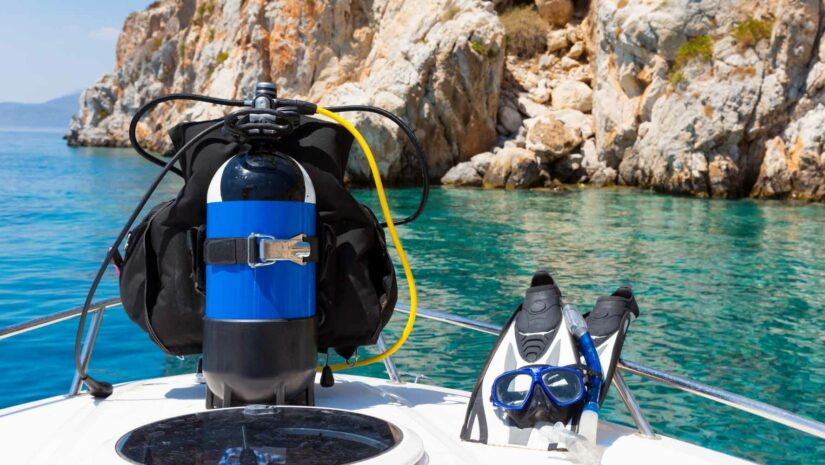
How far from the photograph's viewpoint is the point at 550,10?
3303cm

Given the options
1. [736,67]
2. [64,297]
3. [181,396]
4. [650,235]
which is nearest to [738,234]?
[650,235]

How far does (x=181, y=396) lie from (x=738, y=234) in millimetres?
13673

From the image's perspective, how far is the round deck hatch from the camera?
73.5 inches

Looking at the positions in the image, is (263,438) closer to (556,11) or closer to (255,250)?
(255,250)

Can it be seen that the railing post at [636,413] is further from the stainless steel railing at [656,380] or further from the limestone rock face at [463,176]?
the limestone rock face at [463,176]

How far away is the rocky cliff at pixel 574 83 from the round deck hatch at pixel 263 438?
20736mm

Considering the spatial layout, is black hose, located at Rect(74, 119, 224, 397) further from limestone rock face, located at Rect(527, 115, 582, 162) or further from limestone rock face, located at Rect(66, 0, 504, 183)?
limestone rock face, located at Rect(527, 115, 582, 162)

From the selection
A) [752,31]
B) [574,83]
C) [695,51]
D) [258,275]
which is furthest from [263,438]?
[574,83]

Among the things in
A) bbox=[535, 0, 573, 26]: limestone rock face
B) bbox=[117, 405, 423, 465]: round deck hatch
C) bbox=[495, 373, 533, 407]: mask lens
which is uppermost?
bbox=[535, 0, 573, 26]: limestone rock face

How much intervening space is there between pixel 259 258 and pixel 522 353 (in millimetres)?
827

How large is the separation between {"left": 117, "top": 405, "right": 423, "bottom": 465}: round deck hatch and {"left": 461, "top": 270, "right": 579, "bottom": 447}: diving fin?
1.13ft

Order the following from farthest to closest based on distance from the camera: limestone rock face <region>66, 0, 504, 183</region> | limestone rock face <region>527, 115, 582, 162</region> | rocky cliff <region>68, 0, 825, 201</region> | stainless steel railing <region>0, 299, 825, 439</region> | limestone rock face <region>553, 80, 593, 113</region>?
limestone rock face <region>553, 80, 593, 113</region> → limestone rock face <region>66, 0, 504, 183</region> → limestone rock face <region>527, 115, 582, 162</region> → rocky cliff <region>68, 0, 825, 201</region> → stainless steel railing <region>0, 299, 825, 439</region>

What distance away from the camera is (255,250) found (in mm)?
2301

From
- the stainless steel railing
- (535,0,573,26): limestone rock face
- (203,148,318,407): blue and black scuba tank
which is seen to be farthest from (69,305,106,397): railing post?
(535,0,573,26): limestone rock face
